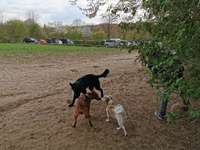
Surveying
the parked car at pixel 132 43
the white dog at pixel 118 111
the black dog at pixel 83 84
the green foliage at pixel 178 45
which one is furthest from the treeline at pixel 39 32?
the green foliage at pixel 178 45

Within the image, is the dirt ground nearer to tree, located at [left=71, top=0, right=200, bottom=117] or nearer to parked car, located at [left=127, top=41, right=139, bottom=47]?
parked car, located at [left=127, top=41, right=139, bottom=47]

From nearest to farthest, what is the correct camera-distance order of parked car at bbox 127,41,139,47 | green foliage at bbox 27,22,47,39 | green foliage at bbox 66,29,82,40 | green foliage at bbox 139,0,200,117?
green foliage at bbox 139,0,200,117
parked car at bbox 127,41,139,47
green foliage at bbox 66,29,82,40
green foliage at bbox 27,22,47,39

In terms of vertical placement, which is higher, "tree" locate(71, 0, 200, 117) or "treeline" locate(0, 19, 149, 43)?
"tree" locate(71, 0, 200, 117)

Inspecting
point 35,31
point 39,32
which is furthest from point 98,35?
point 35,31

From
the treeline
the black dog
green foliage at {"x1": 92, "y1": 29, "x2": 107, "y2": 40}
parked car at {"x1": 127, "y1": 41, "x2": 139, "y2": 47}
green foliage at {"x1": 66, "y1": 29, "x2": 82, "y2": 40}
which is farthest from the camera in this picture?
green foliage at {"x1": 66, "y1": 29, "x2": 82, "y2": 40}

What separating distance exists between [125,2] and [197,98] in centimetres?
493

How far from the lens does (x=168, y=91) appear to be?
5750 millimetres

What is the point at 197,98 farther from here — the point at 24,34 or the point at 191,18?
the point at 24,34

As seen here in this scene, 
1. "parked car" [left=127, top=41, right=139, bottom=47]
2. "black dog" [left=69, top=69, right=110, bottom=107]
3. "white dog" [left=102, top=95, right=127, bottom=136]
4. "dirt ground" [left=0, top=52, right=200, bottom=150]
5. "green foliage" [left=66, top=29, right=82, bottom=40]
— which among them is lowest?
"green foliage" [left=66, top=29, right=82, bottom=40]

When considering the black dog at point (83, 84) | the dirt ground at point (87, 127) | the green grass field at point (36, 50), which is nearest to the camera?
the dirt ground at point (87, 127)

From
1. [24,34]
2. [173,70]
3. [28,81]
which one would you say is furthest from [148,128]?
[24,34]

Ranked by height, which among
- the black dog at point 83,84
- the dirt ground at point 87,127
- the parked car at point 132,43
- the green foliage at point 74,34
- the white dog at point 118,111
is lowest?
the green foliage at point 74,34

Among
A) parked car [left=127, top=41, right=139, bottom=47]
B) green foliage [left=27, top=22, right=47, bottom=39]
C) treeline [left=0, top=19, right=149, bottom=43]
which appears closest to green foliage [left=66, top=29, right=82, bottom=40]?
treeline [left=0, top=19, right=149, bottom=43]

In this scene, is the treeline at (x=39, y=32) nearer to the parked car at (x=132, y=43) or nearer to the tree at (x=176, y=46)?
the parked car at (x=132, y=43)
